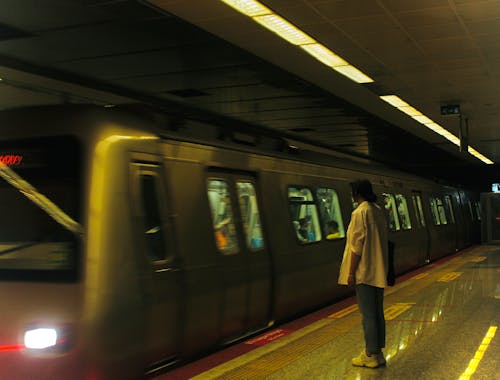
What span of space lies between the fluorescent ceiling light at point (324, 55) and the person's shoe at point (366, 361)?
4654mm

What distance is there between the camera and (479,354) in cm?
616

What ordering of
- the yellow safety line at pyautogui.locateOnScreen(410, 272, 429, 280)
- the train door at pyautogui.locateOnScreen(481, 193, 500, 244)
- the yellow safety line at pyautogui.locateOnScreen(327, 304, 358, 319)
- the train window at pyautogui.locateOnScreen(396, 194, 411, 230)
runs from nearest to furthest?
the yellow safety line at pyautogui.locateOnScreen(327, 304, 358, 319) → the yellow safety line at pyautogui.locateOnScreen(410, 272, 429, 280) → the train window at pyautogui.locateOnScreen(396, 194, 411, 230) → the train door at pyautogui.locateOnScreen(481, 193, 500, 244)

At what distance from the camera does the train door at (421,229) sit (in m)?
16.1

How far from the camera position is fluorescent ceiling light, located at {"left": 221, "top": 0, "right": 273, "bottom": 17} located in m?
7.04

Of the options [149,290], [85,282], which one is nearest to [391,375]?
[149,290]

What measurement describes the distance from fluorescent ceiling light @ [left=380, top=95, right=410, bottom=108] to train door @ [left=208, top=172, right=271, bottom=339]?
593cm

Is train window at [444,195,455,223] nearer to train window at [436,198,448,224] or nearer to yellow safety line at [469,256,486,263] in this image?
train window at [436,198,448,224]

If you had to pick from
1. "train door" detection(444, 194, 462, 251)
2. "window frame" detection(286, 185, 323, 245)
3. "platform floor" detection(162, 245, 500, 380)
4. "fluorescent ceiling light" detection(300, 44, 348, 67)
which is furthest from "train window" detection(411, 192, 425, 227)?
"fluorescent ceiling light" detection(300, 44, 348, 67)

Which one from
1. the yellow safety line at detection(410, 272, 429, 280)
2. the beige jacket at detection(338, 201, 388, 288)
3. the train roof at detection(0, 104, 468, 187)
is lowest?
the yellow safety line at detection(410, 272, 429, 280)

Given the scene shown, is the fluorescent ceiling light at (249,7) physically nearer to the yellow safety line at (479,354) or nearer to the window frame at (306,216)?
the window frame at (306,216)

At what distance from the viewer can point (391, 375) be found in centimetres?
552

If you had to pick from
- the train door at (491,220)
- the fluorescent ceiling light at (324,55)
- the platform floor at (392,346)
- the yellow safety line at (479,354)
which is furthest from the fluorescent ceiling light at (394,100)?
the train door at (491,220)

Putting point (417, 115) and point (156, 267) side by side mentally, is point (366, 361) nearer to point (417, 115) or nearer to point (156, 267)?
point (156, 267)

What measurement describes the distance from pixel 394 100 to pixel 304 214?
4959 mm
